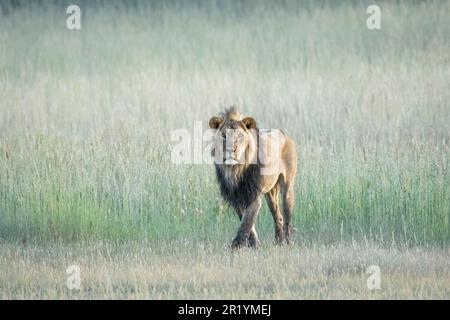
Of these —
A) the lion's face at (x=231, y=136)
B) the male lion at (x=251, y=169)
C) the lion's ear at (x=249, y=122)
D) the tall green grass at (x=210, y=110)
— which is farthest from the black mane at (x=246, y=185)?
the tall green grass at (x=210, y=110)

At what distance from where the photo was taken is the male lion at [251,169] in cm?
1144

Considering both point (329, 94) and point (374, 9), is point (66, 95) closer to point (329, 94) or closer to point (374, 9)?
point (329, 94)

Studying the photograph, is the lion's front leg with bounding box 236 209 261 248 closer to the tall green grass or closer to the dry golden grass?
the dry golden grass

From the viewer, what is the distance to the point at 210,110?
18344mm

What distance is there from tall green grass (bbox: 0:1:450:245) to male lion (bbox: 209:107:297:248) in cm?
58

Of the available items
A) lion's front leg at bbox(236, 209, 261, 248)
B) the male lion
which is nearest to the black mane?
the male lion

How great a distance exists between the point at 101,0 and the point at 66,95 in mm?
6786

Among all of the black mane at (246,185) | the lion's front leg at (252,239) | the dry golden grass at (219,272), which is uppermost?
the black mane at (246,185)

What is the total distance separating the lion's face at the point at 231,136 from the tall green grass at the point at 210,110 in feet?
5.43

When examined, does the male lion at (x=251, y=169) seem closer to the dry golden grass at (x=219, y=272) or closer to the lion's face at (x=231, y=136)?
the lion's face at (x=231, y=136)

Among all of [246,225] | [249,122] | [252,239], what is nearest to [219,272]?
[246,225]

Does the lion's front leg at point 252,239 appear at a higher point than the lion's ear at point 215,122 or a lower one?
lower

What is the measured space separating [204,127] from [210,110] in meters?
1.23
